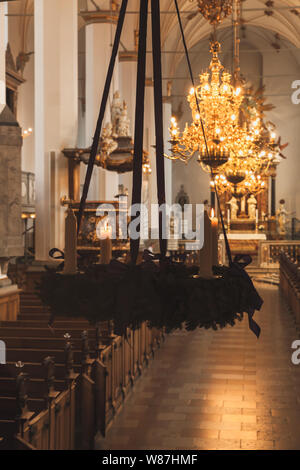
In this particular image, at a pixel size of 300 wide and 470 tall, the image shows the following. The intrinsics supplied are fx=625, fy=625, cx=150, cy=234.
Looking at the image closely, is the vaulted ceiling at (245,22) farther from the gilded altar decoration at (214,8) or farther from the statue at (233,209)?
the gilded altar decoration at (214,8)

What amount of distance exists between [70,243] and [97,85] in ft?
37.9

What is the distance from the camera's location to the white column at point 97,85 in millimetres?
12883

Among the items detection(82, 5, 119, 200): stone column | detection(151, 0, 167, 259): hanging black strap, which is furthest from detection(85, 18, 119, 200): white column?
detection(151, 0, 167, 259): hanging black strap

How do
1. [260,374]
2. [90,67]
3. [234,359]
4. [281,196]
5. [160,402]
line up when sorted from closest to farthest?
[160,402]
[260,374]
[234,359]
[90,67]
[281,196]

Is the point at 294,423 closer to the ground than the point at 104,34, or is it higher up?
closer to the ground

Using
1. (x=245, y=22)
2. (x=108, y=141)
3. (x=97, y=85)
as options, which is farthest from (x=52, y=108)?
(x=245, y=22)

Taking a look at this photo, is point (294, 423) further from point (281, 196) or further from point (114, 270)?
point (281, 196)

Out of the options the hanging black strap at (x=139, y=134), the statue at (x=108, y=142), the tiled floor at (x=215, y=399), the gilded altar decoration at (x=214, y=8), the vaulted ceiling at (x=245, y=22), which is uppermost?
the vaulted ceiling at (x=245, y=22)

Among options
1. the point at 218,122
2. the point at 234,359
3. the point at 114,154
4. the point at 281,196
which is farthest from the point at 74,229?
the point at 281,196

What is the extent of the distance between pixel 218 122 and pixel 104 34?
488cm

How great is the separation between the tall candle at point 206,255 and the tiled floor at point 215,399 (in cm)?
308

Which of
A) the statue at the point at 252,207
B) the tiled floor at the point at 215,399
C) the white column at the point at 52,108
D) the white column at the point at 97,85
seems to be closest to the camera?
the tiled floor at the point at 215,399

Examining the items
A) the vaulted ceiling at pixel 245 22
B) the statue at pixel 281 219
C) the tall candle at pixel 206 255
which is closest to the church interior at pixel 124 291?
the tall candle at pixel 206 255

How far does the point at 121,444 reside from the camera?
15.2ft
